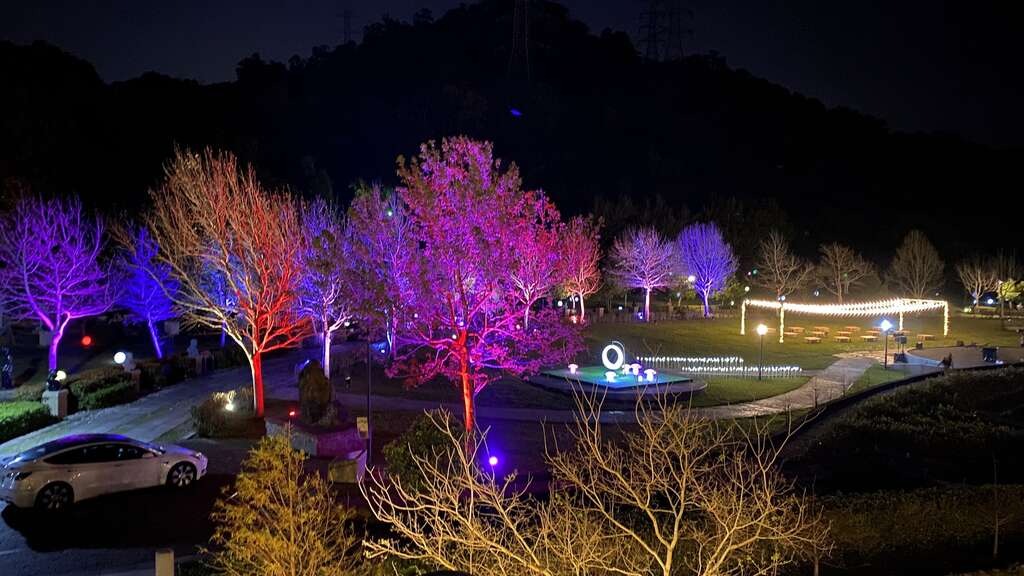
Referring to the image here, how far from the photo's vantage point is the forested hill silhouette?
56.4 metres

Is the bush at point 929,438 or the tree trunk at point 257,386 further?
the tree trunk at point 257,386

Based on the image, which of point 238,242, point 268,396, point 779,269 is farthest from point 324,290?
point 779,269

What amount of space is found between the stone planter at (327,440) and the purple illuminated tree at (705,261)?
46954 millimetres

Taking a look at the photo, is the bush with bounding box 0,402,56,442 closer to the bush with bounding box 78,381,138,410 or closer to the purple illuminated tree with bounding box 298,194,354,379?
the bush with bounding box 78,381,138,410

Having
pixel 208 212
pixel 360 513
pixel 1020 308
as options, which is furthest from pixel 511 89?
pixel 360 513

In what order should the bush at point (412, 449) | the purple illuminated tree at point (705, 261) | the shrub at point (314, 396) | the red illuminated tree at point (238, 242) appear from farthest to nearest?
the purple illuminated tree at point (705, 261)
the red illuminated tree at point (238, 242)
the shrub at point (314, 396)
the bush at point (412, 449)

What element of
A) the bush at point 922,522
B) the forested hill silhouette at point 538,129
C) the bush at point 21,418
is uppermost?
the forested hill silhouette at point 538,129

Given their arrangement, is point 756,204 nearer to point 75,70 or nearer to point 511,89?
point 511,89

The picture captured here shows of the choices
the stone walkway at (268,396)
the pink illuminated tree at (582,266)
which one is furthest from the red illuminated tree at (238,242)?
the pink illuminated tree at (582,266)

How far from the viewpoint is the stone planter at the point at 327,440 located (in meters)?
19.2

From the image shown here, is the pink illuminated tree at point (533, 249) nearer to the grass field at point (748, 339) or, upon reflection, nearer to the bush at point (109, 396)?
the bush at point (109, 396)

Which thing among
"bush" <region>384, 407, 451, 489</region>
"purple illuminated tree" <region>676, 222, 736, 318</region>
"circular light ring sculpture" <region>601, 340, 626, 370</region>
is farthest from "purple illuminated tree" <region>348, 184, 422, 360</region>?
"purple illuminated tree" <region>676, 222, 736, 318</region>

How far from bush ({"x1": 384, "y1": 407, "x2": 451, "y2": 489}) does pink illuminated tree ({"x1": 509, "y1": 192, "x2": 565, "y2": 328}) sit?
481 centimetres

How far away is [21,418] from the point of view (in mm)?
20750
